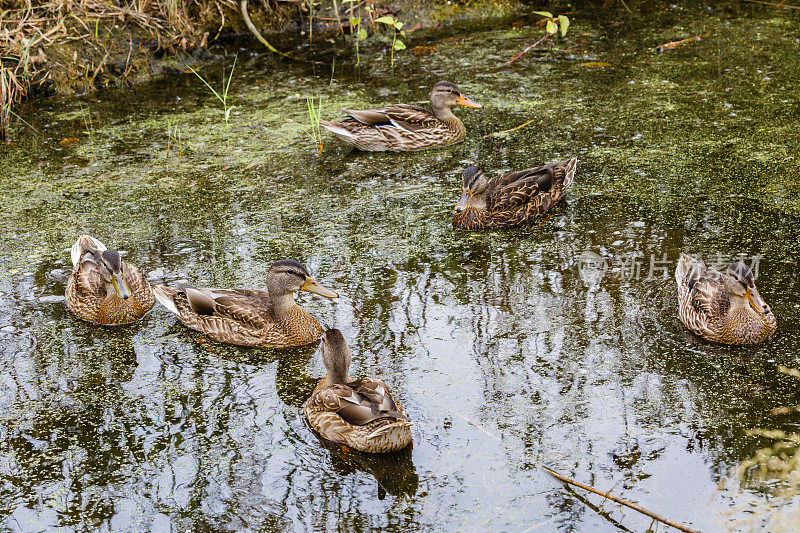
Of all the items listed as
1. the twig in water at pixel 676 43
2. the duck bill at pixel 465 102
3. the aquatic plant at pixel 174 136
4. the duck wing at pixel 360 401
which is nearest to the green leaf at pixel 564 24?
the twig in water at pixel 676 43

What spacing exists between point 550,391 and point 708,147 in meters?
3.18

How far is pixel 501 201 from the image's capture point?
5.34m

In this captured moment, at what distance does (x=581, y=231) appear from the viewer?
522 cm

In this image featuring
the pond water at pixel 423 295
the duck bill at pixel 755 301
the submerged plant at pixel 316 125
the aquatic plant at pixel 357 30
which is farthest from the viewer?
the aquatic plant at pixel 357 30

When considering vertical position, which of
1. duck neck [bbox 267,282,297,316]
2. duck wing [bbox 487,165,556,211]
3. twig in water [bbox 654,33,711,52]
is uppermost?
twig in water [bbox 654,33,711,52]

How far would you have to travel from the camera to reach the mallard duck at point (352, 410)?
3.43 meters

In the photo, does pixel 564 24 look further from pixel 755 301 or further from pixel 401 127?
pixel 755 301

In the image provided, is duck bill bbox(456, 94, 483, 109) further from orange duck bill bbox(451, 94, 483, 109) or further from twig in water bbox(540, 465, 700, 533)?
twig in water bbox(540, 465, 700, 533)

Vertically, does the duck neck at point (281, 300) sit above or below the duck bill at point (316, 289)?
below

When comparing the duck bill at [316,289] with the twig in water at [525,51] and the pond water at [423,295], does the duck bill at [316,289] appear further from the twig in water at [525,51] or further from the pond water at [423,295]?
the twig in water at [525,51]

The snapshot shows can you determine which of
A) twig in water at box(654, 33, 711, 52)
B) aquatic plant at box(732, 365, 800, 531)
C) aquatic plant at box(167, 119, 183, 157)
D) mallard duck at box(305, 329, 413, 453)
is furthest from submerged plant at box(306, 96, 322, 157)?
aquatic plant at box(732, 365, 800, 531)

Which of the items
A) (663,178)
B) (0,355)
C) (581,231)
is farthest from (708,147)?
(0,355)

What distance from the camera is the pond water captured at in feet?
10.8

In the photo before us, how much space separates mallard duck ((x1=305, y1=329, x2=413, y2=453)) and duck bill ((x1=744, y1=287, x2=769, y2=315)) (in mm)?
1776
